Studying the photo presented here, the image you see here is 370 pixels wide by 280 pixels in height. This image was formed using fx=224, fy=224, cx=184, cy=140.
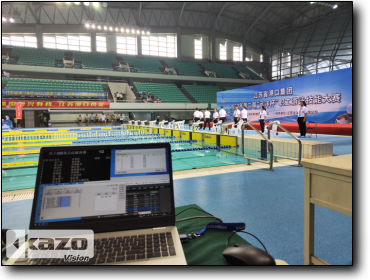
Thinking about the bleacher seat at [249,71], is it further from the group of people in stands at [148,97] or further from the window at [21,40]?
the window at [21,40]

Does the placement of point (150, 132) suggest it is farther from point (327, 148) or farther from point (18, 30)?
point (18, 30)

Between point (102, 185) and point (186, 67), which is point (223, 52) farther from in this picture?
point (102, 185)

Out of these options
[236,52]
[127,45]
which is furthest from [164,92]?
[236,52]

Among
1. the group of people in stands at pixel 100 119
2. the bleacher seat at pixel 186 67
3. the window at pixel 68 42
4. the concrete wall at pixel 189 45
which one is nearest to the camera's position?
the group of people in stands at pixel 100 119

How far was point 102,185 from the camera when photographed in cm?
98

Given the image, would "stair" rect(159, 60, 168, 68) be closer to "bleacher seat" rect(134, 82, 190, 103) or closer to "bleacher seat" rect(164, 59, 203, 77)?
"bleacher seat" rect(164, 59, 203, 77)

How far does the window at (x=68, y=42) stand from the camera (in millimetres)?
25827

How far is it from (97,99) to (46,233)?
936 inches

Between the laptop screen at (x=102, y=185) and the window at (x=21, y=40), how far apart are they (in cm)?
3139

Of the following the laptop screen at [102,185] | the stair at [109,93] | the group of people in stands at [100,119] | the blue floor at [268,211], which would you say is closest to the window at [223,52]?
the stair at [109,93]

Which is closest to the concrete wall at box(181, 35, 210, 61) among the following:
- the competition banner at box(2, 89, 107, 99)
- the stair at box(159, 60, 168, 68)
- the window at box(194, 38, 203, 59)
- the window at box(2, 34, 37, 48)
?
the window at box(194, 38, 203, 59)
